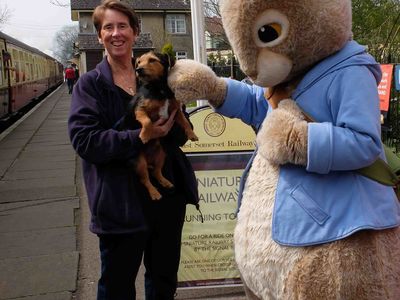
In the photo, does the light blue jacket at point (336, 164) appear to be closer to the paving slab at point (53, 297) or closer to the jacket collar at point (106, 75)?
the jacket collar at point (106, 75)

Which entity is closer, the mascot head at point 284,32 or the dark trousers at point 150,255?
the mascot head at point 284,32

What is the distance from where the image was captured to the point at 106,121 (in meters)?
2.45

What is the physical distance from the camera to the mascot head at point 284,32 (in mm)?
1698

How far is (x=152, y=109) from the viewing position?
230 centimetres

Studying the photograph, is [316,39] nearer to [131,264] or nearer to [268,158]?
[268,158]

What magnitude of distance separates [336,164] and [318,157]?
64 millimetres

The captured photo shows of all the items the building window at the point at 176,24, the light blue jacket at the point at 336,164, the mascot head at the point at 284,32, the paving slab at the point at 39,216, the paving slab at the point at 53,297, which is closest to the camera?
the light blue jacket at the point at 336,164

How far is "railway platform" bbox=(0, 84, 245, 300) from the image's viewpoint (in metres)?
3.94

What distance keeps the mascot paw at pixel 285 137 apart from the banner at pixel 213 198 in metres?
1.73

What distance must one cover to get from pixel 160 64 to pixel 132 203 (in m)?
0.70

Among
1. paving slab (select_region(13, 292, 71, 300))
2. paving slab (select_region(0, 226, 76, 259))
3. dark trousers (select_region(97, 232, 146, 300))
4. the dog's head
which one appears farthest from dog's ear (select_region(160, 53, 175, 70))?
paving slab (select_region(0, 226, 76, 259))

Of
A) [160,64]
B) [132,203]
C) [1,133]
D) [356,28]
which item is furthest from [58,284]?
[1,133]

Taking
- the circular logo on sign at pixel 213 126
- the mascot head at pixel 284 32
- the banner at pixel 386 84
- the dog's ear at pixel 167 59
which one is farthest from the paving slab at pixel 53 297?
the banner at pixel 386 84

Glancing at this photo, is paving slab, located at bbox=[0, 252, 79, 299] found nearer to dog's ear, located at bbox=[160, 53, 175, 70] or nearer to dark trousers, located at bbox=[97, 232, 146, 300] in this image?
dark trousers, located at bbox=[97, 232, 146, 300]
